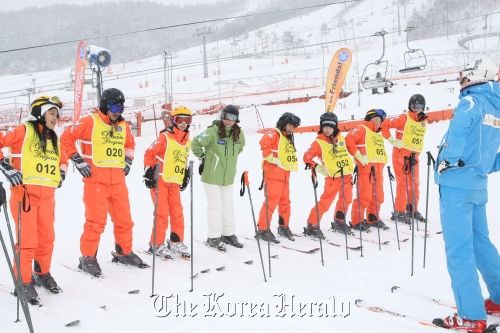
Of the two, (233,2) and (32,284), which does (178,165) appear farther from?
(233,2)

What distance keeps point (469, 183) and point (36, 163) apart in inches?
142

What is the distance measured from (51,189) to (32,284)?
0.85 m

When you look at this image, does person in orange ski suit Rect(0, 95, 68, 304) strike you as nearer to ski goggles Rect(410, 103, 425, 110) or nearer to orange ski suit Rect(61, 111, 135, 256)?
orange ski suit Rect(61, 111, 135, 256)

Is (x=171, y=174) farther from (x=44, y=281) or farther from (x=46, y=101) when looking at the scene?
(x=44, y=281)

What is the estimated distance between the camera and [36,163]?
439cm

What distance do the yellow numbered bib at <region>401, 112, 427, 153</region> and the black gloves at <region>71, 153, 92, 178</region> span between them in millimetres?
4989

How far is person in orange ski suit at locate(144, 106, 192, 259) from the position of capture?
5.59 meters

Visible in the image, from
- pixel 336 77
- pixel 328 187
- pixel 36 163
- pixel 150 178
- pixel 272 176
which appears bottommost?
pixel 328 187

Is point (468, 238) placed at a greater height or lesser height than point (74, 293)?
greater

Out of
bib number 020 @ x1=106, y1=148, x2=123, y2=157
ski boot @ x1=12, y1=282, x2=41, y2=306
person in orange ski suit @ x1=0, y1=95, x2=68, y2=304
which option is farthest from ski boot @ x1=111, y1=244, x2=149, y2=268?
ski boot @ x1=12, y1=282, x2=41, y2=306

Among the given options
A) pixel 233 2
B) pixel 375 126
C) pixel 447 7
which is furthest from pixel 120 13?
pixel 375 126

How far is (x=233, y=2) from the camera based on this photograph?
181125 millimetres

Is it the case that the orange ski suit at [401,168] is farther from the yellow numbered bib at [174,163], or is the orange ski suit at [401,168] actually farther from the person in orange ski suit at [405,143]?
the yellow numbered bib at [174,163]

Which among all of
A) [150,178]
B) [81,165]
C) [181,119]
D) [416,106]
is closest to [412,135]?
[416,106]
